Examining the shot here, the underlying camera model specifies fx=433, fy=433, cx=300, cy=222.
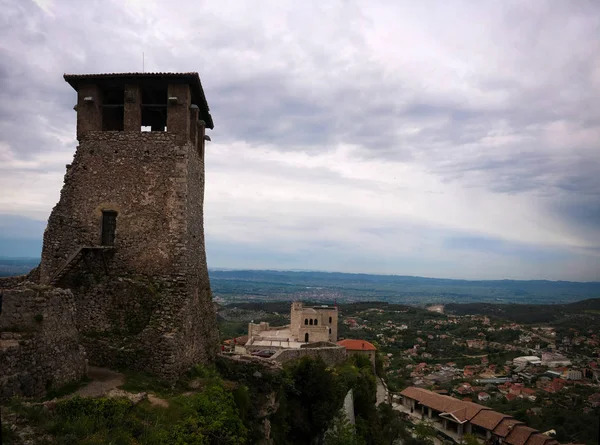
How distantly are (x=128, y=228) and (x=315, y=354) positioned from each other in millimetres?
17350

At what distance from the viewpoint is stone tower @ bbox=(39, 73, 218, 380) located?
40.9ft

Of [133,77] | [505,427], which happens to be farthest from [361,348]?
[133,77]

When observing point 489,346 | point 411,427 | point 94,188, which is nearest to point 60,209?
point 94,188

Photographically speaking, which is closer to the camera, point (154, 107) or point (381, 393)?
point (154, 107)

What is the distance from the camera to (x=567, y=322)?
89.9 m

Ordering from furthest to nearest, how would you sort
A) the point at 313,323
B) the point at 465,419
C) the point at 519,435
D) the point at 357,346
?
1. the point at 465,419
2. the point at 313,323
3. the point at 357,346
4. the point at 519,435

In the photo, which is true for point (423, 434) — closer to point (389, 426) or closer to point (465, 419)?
point (389, 426)

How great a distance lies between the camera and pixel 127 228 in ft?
42.8

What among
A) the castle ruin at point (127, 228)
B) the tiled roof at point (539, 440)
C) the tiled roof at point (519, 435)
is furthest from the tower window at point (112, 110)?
the tiled roof at point (519, 435)

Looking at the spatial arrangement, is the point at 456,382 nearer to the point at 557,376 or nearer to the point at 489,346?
the point at 557,376

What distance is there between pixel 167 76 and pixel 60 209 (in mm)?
5276

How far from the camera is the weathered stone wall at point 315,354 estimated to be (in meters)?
25.2

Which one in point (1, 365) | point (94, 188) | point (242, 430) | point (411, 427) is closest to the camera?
point (1, 365)

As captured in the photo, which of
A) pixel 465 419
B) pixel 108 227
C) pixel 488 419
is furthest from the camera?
pixel 465 419
